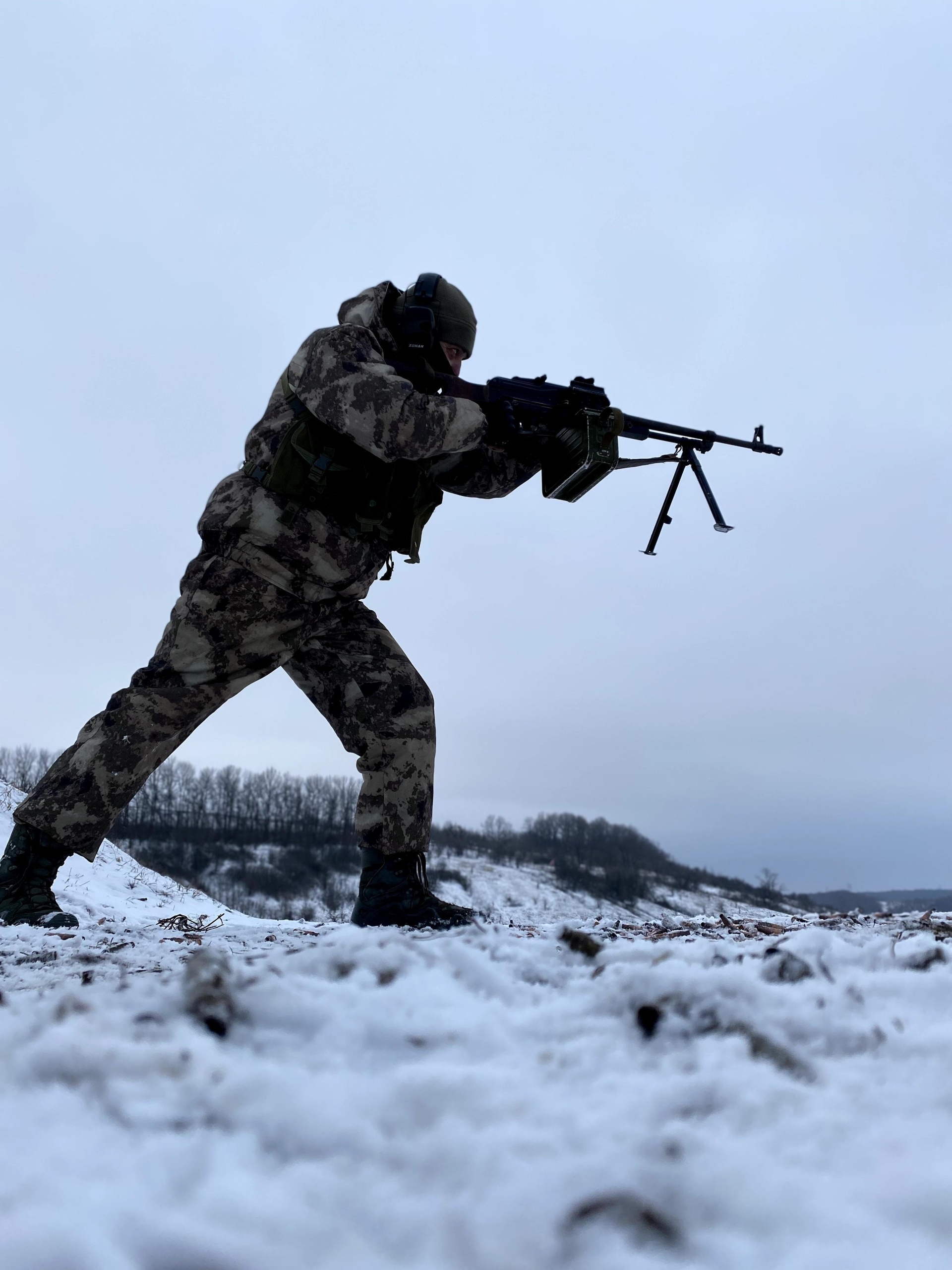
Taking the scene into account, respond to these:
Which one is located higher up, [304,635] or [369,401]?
[369,401]

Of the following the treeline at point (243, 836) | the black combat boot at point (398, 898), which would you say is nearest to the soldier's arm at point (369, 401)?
the black combat boot at point (398, 898)

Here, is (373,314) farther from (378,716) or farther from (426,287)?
(378,716)

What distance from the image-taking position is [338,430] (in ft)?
9.66

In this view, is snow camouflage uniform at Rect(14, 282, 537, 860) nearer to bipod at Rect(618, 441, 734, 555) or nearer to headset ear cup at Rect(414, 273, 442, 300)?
headset ear cup at Rect(414, 273, 442, 300)

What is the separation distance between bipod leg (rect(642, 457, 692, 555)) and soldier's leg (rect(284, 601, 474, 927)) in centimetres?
155

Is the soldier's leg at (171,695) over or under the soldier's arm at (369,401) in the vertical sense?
under

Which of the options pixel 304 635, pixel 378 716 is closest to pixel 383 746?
pixel 378 716

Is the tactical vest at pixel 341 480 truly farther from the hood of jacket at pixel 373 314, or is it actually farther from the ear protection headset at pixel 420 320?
the ear protection headset at pixel 420 320

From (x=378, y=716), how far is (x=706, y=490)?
2211 millimetres

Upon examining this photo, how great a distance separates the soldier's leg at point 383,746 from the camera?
9.91 ft

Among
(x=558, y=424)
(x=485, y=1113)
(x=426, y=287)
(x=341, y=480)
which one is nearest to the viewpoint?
(x=485, y=1113)

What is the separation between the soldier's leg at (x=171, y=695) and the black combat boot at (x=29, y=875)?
0.11ft

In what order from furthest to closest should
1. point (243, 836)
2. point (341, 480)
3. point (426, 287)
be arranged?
point (243, 836) → point (426, 287) → point (341, 480)

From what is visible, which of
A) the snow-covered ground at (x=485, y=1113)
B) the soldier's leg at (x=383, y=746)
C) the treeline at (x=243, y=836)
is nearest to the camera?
the snow-covered ground at (x=485, y=1113)
